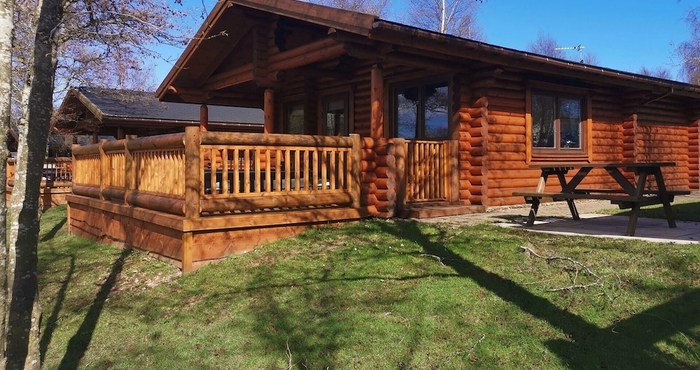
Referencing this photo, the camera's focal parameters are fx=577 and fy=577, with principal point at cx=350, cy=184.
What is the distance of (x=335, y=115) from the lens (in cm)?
1291

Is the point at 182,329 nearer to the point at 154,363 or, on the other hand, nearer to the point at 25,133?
the point at 154,363

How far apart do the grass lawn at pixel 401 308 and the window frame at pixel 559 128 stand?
4.38 meters

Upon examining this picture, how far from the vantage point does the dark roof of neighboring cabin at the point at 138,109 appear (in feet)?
61.9

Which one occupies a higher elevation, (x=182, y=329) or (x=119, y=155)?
(x=119, y=155)

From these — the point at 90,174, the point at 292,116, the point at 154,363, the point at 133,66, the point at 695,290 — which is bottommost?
the point at 154,363

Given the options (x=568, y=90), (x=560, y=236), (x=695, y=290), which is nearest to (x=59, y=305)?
(x=560, y=236)

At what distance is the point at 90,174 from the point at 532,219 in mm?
8087

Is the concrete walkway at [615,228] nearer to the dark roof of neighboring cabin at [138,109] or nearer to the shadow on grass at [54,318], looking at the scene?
the shadow on grass at [54,318]

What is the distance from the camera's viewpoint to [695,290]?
4875 mm

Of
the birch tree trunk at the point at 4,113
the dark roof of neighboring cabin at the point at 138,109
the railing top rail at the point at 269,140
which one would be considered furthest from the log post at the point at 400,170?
the dark roof of neighboring cabin at the point at 138,109

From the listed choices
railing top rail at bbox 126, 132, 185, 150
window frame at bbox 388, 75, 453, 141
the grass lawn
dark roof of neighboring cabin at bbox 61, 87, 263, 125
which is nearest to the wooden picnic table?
the grass lawn

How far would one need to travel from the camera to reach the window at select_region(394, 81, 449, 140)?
423 inches

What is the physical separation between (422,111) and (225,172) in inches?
201

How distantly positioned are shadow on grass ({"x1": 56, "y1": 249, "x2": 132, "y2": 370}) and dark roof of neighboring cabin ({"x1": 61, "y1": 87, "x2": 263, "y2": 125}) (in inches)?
479
